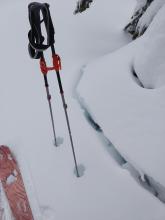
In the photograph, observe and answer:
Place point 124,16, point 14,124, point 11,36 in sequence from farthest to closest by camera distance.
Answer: point 124,16 < point 11,36 < point 14,124

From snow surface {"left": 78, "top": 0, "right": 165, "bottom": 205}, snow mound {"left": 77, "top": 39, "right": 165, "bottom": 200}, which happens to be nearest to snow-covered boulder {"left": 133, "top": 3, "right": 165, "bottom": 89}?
snow surface {"left": 78, "top": 0, "right": 165, "bottom": 205}

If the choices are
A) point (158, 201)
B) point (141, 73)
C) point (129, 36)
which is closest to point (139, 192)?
point (158, 201)

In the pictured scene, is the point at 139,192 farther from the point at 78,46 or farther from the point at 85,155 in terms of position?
the point at 78,46

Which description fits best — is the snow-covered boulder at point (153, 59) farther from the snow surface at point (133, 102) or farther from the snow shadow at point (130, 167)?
the snow shadow at point (130, 167)

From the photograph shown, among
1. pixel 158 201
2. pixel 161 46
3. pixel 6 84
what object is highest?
pixel 161 46

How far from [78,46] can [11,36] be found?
244 cm

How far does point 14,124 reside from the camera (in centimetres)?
529

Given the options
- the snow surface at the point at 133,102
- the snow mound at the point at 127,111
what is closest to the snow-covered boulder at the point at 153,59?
the snow surface at the point at 133,102

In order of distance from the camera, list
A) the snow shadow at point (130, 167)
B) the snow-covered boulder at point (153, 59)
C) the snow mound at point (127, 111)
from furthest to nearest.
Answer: the snow-covered boulder at point (153, 59), the snow mound at point (127, 111), the snow shadow at point (130, 167)

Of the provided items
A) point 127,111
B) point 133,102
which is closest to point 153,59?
point 133,102

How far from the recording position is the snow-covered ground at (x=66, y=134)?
364 cm

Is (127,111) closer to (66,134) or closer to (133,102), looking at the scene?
(133,102)

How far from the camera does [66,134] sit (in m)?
4.76

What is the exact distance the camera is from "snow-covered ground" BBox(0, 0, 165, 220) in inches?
143
